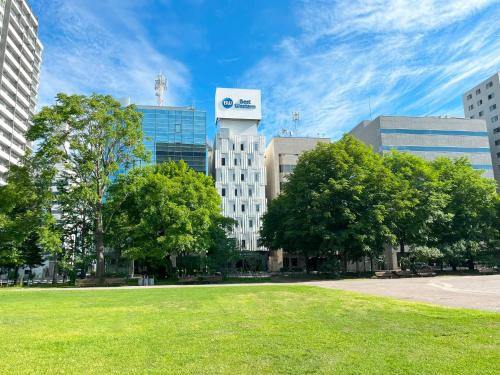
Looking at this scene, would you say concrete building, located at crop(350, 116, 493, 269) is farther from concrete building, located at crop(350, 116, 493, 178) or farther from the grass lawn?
the grass lawn

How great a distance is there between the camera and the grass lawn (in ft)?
22.4

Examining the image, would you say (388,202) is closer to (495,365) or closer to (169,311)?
(169,311)

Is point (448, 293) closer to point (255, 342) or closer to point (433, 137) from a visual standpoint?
point (255, 342)

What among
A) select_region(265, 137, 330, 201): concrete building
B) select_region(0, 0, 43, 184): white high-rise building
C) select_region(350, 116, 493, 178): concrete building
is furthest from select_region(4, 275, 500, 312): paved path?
select_region(0, 0, 43, 184): white high-rise building

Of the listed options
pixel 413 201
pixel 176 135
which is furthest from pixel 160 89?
pixel 413 201

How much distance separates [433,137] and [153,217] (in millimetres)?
63255

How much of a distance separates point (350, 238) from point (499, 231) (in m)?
23.9

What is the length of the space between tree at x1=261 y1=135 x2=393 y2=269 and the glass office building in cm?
4045

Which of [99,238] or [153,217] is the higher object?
[153,217]

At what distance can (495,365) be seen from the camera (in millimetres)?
6617

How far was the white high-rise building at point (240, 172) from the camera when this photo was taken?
248 ft

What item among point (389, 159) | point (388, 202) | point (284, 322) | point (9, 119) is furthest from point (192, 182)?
point (9, 119)

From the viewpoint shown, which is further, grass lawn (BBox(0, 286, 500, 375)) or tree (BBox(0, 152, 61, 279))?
tree (BBox(0, 152, 61, 279))

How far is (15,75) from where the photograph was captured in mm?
90250
